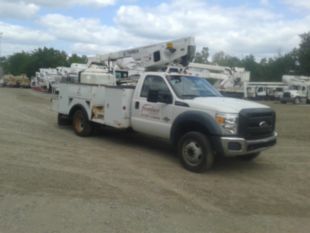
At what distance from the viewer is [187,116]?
8.11 meters

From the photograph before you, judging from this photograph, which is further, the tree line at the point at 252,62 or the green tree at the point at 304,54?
the tree line at the point at 252,62

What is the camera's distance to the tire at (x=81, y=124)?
440 inches

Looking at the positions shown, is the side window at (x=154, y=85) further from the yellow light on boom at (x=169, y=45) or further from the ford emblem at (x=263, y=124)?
the yellow light on boom at (x=169, y=45)

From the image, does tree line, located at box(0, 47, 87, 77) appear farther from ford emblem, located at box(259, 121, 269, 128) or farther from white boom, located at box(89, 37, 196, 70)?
ford emblem, located at box(259, 121, 269, 128)

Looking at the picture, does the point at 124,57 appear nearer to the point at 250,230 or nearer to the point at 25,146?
the point at 25,146

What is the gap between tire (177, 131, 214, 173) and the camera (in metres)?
7.73

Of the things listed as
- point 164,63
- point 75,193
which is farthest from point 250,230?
point 164,63

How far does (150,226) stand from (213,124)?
10.4 ft

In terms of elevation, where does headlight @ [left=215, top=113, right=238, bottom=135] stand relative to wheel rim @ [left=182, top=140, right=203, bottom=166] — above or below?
above

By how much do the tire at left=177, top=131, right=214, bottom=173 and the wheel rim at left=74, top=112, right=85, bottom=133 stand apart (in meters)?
4.07

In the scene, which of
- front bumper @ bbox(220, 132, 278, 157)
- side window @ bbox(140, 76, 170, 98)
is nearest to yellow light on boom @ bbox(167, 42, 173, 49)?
side window @ bbox(140, 76, 170, 98)

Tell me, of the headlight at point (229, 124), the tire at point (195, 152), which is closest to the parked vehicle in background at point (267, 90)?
the tire at point (195, 152)

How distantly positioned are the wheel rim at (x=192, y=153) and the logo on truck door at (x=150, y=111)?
1193 millimetres

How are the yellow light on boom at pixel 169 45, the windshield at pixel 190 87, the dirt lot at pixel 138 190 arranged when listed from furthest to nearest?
the yellow light on boom at pixel 169 45, the windshield at pixel 190 87, the dirt lot at pixel 138 190
